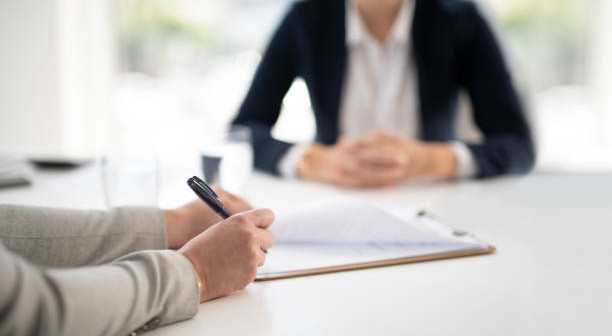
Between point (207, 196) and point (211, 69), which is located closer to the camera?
point (207, 196)

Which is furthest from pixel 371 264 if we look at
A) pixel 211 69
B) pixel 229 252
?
pixel 211 69

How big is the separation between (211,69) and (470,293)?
116 inches

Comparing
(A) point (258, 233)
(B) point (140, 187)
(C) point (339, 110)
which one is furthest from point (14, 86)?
(A) point (258, 233)

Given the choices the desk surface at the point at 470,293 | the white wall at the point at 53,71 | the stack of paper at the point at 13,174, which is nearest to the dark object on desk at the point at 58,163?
the stack of paper at the point at 13,174

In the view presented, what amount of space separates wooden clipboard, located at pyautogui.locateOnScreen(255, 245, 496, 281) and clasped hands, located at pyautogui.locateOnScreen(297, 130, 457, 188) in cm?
40

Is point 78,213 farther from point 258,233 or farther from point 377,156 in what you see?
point 377,156

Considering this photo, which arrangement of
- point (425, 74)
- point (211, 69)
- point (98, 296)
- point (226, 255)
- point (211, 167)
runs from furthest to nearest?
point (211, 69) < point (425, 74) < point (211, 167) < point (226, 255) < point (98, 296)

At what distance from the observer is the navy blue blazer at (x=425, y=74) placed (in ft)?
4.12

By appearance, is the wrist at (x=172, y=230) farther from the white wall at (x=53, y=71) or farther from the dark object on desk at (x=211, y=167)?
the white wall at (x=53, y=71)

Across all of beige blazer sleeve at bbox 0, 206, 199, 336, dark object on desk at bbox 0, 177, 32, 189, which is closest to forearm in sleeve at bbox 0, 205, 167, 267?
beige blazer sleeve at bbox 0, 206, 199, 336

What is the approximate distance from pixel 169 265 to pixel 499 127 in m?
1.04

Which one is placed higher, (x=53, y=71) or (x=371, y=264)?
(x=53, y=71)

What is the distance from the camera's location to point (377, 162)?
1.00 meters

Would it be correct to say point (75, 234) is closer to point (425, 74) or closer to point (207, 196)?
point (207, 196)
